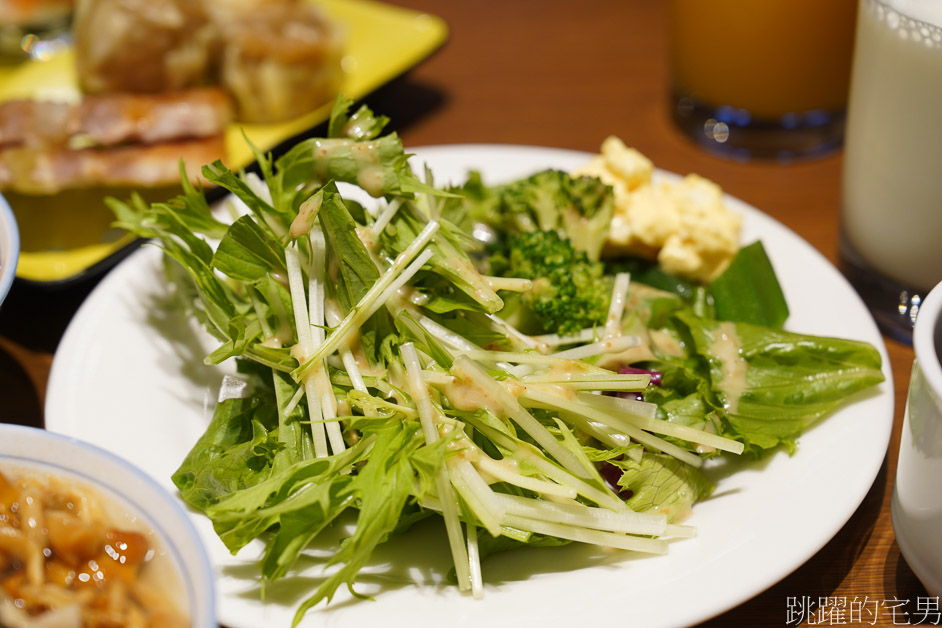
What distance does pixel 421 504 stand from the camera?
1.31 metres

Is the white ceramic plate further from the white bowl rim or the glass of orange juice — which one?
the glass of orange juice

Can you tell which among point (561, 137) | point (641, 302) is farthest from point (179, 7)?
point (641, 302)

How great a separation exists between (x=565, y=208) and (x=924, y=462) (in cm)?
103

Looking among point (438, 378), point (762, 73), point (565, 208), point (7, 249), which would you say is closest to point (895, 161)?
point (565, 208)

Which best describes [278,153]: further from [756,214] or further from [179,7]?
[756,214]

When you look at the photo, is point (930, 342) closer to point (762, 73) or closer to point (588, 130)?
point (762, 73)

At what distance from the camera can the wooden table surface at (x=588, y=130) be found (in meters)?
1.45

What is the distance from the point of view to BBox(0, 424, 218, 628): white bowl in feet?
3.33

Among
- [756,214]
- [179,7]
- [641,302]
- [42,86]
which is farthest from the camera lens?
[42,86]

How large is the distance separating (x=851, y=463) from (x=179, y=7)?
2.66 meters

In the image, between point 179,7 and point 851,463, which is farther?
point 179,7

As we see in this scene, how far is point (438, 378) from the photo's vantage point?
56.2 inches

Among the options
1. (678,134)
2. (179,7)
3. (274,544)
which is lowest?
(678,134)

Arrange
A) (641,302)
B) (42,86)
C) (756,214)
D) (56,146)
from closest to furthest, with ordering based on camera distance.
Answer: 1. (641,302)
2. (756,214)
3. (56,146)
4. (42,86)
